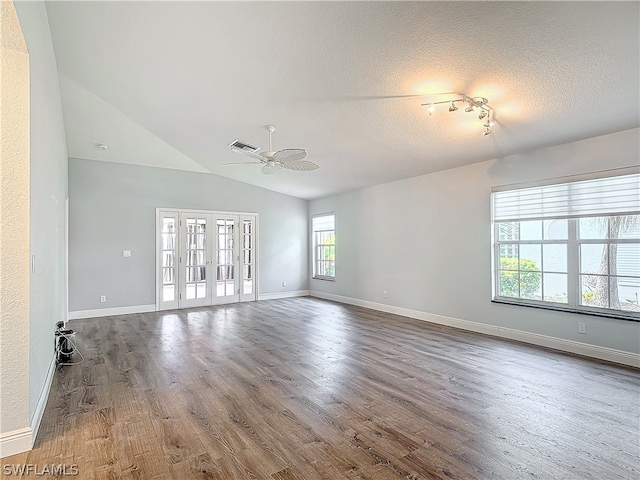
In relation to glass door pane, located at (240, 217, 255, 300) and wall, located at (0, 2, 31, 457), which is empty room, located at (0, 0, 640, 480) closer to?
wall, located at (0, 2, 31, 457)

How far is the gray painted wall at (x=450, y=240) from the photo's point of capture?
157 inches

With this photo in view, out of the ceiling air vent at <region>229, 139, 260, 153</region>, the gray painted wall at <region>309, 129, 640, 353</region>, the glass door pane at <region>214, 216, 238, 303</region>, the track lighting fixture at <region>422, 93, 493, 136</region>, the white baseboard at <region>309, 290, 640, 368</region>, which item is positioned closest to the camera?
the track lighting fixture at <region>422, 93, 493, 136</region>

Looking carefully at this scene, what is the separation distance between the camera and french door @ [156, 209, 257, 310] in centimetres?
719

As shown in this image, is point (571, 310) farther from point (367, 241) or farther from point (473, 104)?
point (367, 241)

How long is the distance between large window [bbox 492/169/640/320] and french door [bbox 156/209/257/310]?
546 centimetres

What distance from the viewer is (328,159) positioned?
19.0 feet

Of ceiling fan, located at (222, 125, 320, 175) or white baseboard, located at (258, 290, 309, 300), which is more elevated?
ceiling fan, located at (222, 125, 320, 175)

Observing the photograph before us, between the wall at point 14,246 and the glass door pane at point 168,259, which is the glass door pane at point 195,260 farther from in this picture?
the wall at point 14,246

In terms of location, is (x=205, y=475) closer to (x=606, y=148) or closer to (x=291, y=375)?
(x=291, y=375)

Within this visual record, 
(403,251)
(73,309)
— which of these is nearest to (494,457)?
(403,251)

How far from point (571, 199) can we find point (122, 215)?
751 centimetres

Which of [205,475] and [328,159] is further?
[328,159]

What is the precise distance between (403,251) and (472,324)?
1787 mm

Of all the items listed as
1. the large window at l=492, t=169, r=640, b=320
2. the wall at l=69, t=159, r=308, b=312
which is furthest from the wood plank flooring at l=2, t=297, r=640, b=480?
the wall at l=69, t=159, r=308, b=312
